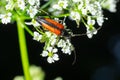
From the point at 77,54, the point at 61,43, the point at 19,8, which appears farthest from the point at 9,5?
the point at 77,54

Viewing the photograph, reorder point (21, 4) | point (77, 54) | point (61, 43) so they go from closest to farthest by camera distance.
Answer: point (21, 4), point (61, 43), point (77, 54)

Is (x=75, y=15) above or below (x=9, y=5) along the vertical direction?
below

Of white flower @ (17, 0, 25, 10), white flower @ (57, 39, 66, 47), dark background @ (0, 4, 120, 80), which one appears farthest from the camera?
dark background @ (0, 4, 120, 80)

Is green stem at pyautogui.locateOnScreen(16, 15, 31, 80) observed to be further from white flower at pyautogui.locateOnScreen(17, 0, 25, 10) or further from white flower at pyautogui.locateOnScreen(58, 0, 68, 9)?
white flower at pyautogui.locateOnScreen(58, 0, 68, 9)

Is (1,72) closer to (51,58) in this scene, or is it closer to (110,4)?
(110,4)

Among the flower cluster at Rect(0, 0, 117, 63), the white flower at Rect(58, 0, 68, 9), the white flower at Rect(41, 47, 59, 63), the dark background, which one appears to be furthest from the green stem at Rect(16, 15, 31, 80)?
the dark background

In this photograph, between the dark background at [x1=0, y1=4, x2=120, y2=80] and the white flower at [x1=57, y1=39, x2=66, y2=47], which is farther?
the dark background at [x1=0, y1=4, x2=120, y2=80]

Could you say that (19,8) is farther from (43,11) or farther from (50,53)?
(50,53)

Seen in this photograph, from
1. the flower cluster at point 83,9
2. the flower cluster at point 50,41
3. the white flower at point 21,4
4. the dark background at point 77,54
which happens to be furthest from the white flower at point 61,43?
the dark background at point 77,54

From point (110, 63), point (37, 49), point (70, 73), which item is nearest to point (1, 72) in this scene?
point (37, 49)
